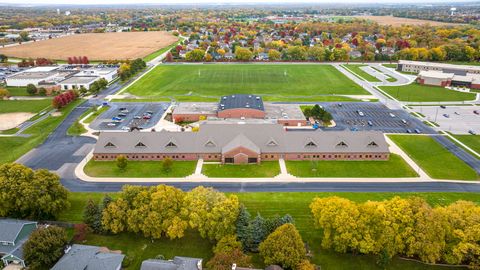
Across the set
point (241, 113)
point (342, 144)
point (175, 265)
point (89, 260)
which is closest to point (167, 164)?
point (89, 260)

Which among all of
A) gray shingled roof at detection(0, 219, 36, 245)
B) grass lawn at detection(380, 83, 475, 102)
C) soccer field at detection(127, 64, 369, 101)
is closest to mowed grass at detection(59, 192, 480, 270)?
gray shingled roof at detection(0, 219, 36, 245)

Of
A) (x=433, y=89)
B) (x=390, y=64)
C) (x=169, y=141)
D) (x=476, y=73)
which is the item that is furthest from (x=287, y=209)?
(x=390, y=64)

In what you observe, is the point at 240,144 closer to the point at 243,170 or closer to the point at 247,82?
the point at 243,170

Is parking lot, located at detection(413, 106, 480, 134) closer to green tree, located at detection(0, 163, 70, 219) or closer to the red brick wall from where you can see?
the red brick wall

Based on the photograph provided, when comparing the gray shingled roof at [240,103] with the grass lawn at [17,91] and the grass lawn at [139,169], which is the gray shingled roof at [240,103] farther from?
the grass lawn at [17,91]

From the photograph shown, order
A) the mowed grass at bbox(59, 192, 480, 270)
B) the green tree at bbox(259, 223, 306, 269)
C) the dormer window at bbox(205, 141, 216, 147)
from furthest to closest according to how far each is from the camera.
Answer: the dormer window at bbox(205, 141, 216, 147) < the mowed grass at bbox(59, 192, 480, 270) < the green tree at bbox(259, 223, 306, 269)

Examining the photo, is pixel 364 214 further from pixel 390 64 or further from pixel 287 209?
pixel 390 64

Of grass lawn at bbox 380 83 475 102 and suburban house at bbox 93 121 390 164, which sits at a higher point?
grass lawn at bbox 380 83 475 102
